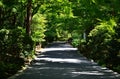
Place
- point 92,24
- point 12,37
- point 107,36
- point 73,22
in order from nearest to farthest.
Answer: point 12,37
point 107,36
point 92,24
point 73,22

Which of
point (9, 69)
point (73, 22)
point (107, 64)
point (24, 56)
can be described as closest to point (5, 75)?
point (9, 69)

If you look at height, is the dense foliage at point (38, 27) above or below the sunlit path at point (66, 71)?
above

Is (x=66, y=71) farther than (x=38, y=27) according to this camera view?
No

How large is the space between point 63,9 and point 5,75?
17.7 m

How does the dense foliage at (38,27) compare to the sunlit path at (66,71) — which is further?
the sunlit path at (66,71)

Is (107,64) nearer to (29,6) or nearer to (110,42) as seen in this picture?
(110,42)

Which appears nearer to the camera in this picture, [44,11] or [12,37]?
[12,37]

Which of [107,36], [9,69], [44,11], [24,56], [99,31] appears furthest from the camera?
[44,11]

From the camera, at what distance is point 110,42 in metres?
28.1

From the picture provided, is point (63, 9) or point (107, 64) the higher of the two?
point (63, 9)

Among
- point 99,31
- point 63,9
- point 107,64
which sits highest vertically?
point 63,9

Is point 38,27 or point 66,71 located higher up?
point 38,27

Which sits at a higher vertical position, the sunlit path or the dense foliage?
the dense foliage

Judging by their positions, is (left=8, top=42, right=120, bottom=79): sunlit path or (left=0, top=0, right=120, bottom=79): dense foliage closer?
(left=0, top=0, right=120, bottom=79): dense foliage
